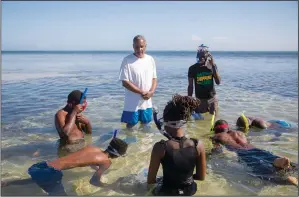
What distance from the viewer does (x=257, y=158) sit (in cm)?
495

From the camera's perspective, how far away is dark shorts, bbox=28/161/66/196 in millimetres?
4059

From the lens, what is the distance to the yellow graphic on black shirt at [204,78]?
7414 mm

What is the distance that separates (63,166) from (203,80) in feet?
14.3

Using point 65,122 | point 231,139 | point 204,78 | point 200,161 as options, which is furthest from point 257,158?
point 65,122

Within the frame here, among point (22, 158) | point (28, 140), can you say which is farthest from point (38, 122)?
point (22, 158)

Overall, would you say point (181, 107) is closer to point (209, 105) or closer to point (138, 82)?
point (138, 82)

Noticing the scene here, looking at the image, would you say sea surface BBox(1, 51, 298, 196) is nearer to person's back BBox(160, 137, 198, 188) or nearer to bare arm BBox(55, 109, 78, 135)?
bare arm BBox(55, 109, 78, 135)

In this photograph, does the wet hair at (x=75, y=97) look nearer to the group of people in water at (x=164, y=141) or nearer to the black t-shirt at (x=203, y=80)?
the group of people in water at (x=164, y=141)

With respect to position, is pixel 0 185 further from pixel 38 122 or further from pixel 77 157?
pixel 38 122

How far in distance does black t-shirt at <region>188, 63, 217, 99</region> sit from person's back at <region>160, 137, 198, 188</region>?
4239 mm

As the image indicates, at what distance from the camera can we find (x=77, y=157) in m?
4.23

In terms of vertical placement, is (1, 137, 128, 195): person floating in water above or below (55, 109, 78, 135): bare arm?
below

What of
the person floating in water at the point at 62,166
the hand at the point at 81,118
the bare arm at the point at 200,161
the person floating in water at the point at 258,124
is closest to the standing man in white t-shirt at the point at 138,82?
the hand at the point at 81,118

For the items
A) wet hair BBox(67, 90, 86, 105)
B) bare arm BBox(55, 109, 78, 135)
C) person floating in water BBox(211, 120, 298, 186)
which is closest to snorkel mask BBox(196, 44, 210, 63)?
person floating in water BBox(211, 120, 298, 186)
